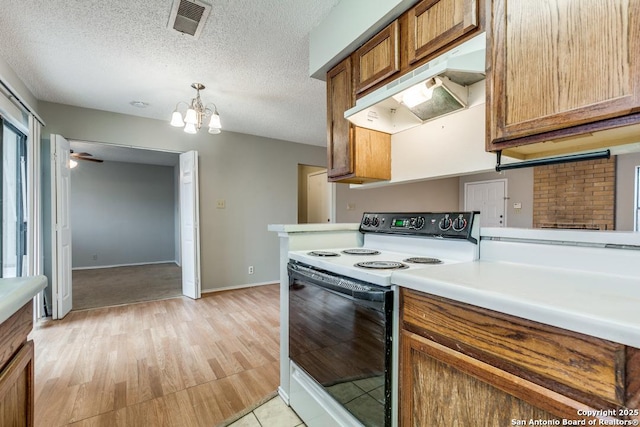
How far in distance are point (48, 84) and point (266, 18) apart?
7.90 ft

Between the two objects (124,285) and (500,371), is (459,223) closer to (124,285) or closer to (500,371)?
(500,371)

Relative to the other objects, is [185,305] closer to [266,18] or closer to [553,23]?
[266,18]

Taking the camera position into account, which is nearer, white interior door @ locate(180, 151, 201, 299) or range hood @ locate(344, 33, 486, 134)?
range hood @ locate(344, 33, 486, 134)

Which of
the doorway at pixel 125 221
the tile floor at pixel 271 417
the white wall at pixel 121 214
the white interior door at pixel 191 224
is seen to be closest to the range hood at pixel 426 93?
the tile floor at pixel 271 417

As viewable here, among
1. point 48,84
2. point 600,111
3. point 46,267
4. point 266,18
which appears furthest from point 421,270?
point 46,267

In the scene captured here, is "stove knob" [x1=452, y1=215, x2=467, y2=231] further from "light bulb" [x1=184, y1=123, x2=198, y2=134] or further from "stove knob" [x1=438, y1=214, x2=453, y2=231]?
"light bulb" [x1=184, y1=123, x2=198, y2=134]

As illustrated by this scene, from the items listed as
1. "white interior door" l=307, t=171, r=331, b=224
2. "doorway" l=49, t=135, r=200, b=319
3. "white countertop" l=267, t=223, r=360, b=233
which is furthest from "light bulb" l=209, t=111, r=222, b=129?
"white interior door" l=307, t=171, r=331, b=224

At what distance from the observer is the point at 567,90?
88 cm

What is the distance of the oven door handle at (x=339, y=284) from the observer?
1.05 m

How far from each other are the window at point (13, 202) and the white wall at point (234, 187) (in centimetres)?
72

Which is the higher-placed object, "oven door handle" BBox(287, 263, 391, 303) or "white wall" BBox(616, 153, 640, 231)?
"white wall" BBox(616, 153, 640, 231)

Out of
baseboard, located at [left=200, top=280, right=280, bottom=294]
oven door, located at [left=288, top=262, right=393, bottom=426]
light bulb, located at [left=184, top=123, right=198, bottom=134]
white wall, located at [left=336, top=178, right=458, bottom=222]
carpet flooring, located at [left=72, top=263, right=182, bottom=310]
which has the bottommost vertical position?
carpet flooring, located at [left=72, top=263, right=182, bottom=310]

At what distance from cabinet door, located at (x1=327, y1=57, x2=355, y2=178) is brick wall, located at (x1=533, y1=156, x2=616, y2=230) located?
361 cm

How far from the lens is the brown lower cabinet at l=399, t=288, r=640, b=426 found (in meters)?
0.58
